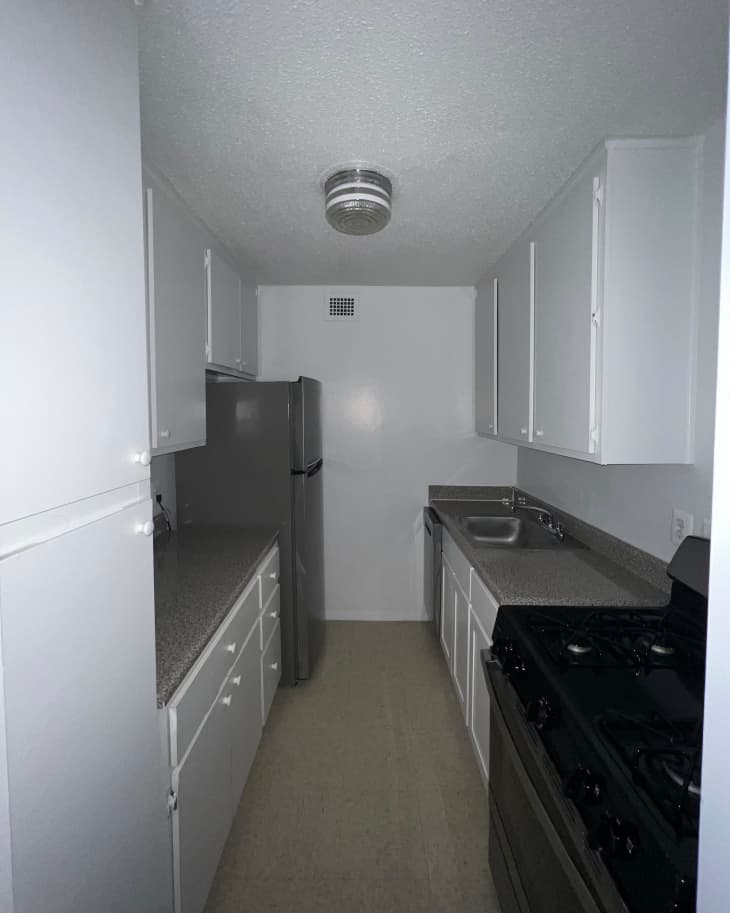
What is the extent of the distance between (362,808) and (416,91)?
95.0 inches

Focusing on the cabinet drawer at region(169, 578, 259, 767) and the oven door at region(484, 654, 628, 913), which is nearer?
the oven door at region(484, 654, 628, 913)

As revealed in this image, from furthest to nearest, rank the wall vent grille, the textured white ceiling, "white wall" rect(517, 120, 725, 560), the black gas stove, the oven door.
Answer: the wall vent grille, "white wall" rect(517, 120, 725, 560), the textured white ceiling, the oven door, the black gas stove

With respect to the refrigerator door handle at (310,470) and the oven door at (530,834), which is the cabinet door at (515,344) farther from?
the oven door at (530,834)

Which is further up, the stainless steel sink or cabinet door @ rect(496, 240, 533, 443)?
cabinet door @ rect(496, 240, 533, 443)

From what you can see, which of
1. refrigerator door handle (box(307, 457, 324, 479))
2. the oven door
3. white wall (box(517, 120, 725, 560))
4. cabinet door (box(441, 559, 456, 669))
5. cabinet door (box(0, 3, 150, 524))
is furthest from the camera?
refrigerator door handle (box(307, 457, 324, 479))

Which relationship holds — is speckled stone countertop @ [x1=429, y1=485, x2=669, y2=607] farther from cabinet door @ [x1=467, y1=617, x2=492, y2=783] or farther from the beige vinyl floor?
the beige vinyl floor

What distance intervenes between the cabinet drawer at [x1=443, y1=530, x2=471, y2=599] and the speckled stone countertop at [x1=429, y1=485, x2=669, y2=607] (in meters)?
0.07

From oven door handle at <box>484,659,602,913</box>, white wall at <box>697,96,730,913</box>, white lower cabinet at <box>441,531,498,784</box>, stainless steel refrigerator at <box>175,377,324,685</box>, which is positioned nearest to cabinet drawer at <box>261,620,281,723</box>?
stainless steel refrigerator at <box>175,377,324,685</box>

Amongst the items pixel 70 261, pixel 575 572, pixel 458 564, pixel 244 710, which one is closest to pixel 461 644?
pixel 458 564

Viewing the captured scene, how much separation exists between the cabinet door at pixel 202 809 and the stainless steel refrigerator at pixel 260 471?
1.08m

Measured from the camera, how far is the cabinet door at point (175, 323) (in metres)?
1.67

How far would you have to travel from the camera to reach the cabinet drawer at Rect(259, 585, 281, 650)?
228cm

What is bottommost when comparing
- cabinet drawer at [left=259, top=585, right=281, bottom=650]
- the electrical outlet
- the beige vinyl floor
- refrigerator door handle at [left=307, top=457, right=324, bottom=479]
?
the beige vinyl floor

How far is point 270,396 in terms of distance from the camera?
2.71 m
